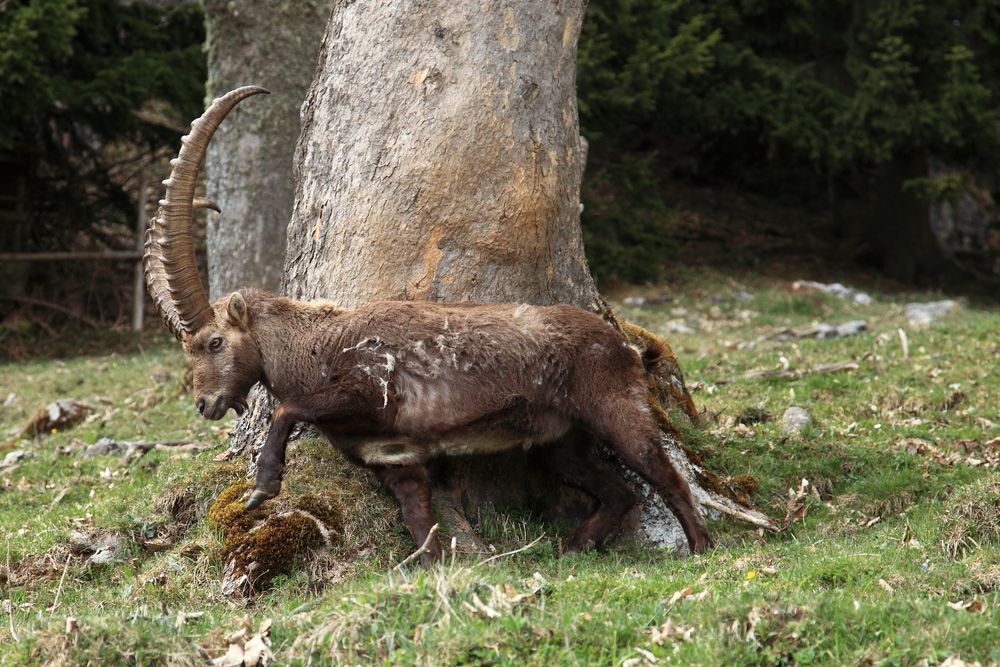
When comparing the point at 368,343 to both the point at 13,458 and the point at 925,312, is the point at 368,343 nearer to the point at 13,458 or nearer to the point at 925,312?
the point at 13,458

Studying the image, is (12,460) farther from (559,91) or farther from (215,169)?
(559,91)

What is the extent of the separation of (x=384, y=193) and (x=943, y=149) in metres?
16.4

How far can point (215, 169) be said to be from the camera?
13477 mm

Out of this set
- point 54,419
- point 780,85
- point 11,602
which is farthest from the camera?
point 780,85

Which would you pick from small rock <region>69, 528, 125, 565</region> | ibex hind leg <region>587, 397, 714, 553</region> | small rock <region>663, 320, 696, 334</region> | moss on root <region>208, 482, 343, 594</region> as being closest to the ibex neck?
moss on root <region>208, 482, 343, 594</region>

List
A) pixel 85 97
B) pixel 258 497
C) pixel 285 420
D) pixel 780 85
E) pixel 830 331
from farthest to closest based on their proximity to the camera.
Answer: pixel 780 85
pixel 85 97
pixel 830 331
pixel 285 420
pixel 258 497

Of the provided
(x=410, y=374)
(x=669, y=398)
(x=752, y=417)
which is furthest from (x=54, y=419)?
(x=752, y=417)

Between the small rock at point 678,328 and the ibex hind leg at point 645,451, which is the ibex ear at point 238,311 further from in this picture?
the small rock at point 678,328

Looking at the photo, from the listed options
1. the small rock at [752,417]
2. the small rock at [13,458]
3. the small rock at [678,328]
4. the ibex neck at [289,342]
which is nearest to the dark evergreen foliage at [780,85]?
the small rock at [678,328]

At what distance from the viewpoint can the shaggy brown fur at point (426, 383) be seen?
20.9 ft

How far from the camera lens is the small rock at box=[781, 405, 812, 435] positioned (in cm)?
896

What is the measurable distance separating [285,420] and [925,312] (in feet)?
40.4

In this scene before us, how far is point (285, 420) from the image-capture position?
20.6ft

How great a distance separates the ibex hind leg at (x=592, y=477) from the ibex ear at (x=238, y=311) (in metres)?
1.98
